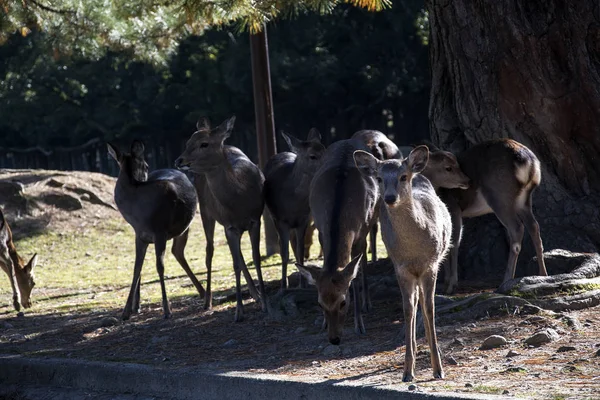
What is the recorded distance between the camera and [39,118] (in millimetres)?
31406

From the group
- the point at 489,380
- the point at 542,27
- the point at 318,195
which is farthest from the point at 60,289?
the point at 489,380

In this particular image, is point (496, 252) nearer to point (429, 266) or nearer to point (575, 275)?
point (575, 275)

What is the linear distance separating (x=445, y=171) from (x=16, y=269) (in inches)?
260

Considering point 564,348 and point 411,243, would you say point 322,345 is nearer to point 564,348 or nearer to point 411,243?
point 411,243

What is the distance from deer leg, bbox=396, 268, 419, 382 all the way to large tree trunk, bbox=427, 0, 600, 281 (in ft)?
11.2

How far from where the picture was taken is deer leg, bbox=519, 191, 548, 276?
8.77 m

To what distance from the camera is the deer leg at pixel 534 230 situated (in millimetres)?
8766

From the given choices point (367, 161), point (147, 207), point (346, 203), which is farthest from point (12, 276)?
point (367, 161)

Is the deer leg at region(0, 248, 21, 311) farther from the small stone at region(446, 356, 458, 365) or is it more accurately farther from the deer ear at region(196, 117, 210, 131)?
the small stone at region(446, 356, 458, 365)

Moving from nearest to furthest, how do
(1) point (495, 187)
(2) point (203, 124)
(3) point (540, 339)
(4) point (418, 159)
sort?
(4) point (418, 159)
(3) point (540, 339)
(1) point (495, 187)
(2) point (203, 124)

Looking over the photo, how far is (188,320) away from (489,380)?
174 inches

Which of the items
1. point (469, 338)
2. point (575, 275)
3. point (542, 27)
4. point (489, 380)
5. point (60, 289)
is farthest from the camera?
point (60, 289)

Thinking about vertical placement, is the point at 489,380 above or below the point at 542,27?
below

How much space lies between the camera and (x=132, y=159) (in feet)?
36.2
